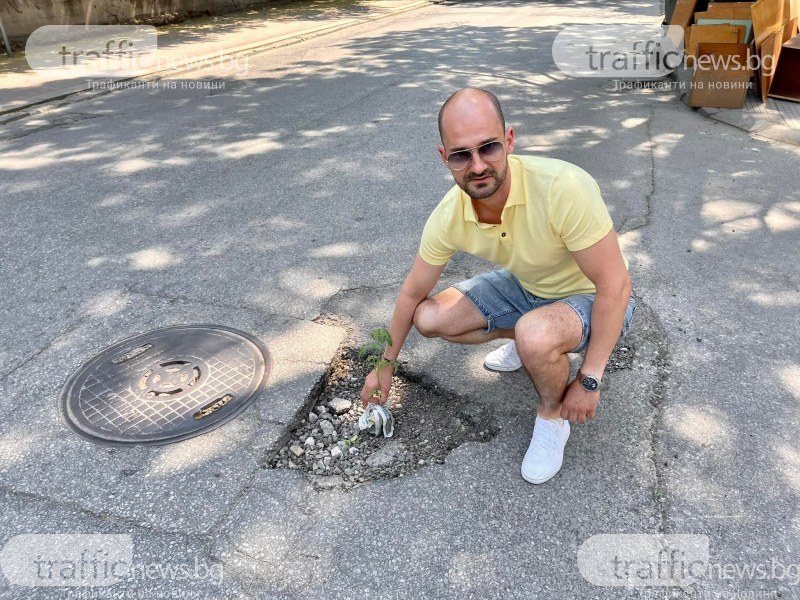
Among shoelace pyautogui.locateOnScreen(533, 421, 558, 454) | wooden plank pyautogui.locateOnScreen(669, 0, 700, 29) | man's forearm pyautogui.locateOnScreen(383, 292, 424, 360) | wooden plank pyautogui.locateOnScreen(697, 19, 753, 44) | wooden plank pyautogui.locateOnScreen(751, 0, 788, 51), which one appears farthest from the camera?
wooden plank pyautogui.locateOnScreen(669, 0, 700, 29)

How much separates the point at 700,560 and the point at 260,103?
6.88m

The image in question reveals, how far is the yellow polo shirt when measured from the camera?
2221 mm

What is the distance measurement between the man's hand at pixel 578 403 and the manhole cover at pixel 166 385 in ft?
4.44

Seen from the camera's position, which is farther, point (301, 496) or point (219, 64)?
point (219, 64)

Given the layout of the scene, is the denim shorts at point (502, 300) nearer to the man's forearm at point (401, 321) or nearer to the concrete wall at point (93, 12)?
the man's forearm at point (401, 321)

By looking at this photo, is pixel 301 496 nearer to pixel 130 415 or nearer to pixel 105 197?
pixel 130 415

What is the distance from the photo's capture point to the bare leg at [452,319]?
268cm

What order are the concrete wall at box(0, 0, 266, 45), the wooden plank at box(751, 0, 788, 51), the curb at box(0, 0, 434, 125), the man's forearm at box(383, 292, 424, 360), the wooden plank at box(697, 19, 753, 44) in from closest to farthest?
1. the man's forearm at box(383, 292, 424, 360)
2. the wooden plank at box(751, 0, 788, 51)
3. the wooden plank at box(697, 19, 753, 44)
4. the curb at box(0, 0, 434, 125)
5. the concrete wall at box(0, 0, 266, 45)

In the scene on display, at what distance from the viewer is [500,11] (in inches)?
626

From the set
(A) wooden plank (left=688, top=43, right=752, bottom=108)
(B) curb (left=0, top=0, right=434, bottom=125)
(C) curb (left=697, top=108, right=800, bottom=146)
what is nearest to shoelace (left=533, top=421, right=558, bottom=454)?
(C) curb (left=697, top=108, right=800, bottom=146)

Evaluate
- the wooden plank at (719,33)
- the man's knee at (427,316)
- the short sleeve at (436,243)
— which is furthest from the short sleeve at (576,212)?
the wooden plank at (719,33)

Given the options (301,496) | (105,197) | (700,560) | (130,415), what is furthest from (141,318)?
(700,560)

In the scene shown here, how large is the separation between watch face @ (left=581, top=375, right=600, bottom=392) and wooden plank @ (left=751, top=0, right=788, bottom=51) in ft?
19.9

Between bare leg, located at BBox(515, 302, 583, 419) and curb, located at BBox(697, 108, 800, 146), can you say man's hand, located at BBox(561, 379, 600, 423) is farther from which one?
curb, located at BBox(697, 108, 800, 146)
